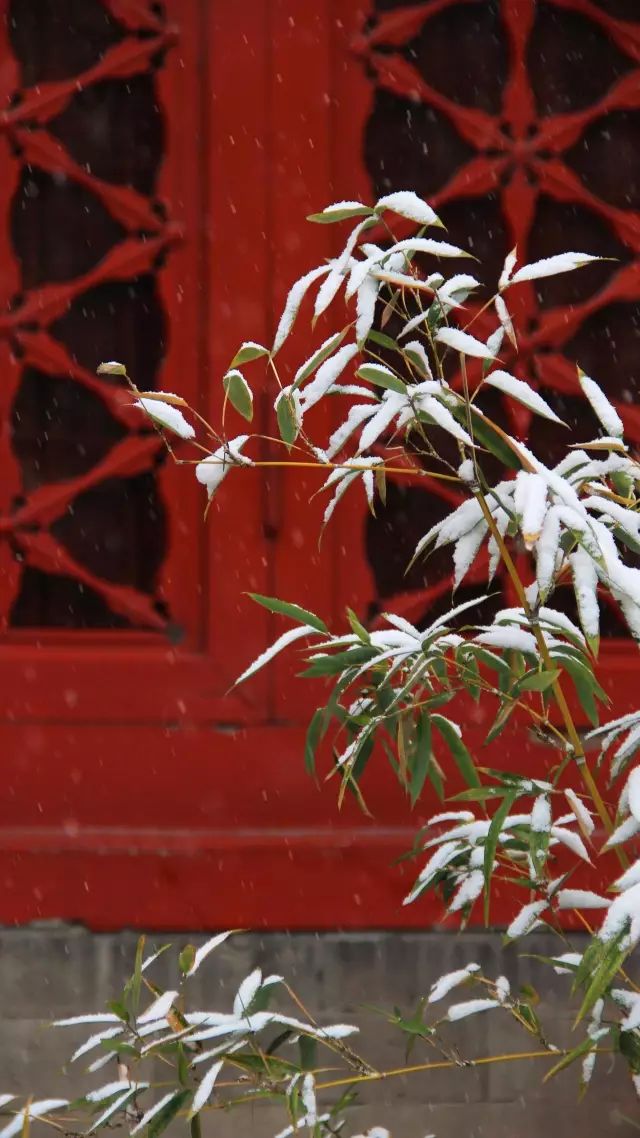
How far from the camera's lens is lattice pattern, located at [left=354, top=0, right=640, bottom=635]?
3467 millimetres

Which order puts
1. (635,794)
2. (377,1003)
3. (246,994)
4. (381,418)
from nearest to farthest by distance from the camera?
(635,794)
(381,418)
(246,994)
(377,1003)

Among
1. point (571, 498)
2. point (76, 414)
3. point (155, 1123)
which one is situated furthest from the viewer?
point (76, 414)

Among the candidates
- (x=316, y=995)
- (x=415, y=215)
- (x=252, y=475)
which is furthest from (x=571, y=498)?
(x=316, y=995)

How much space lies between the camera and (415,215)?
1.88 meters

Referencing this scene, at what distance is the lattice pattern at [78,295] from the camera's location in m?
3.46

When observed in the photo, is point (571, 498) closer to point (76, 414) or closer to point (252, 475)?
point (252, 475)

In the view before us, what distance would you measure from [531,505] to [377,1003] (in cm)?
195

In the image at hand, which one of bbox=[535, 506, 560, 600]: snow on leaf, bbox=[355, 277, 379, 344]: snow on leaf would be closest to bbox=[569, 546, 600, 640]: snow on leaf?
bbox=[535, 506, 560, 600]: snow on leaf

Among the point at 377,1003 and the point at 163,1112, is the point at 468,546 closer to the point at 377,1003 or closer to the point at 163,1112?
the point at 163,1112

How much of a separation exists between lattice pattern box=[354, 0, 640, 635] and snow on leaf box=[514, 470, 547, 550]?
1649mm

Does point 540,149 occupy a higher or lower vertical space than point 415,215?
higher

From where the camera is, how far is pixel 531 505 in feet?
5.77

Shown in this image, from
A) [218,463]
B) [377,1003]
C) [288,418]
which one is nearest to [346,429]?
[288,418]

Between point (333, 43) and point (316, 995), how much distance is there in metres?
2.33
